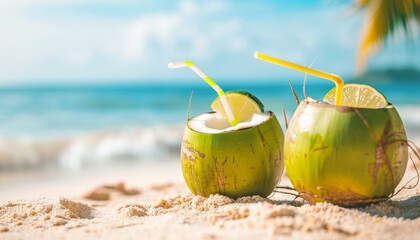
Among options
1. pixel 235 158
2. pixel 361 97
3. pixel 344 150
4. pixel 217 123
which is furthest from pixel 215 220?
pixel 361 97

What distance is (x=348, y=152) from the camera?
7.42 ft

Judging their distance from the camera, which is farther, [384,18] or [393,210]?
[384,18]

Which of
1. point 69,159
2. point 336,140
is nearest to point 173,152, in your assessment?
point 69,159

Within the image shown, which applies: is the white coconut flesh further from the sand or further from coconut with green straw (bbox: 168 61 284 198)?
the sand

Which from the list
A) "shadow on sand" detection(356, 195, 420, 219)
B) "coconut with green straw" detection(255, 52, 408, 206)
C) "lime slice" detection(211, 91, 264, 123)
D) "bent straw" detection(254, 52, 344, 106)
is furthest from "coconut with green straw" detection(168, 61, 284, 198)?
"shadow on sand" detection(356, 195, 420, 219)

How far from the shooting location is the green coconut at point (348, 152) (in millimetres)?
2270

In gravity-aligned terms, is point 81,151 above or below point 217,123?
below

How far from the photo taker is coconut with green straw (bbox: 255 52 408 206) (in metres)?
2.27

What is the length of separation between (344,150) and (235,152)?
56cm

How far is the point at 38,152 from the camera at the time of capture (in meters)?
7.48

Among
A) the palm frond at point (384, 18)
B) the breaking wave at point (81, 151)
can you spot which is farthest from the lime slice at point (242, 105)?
the palm frond at point (384, 18)

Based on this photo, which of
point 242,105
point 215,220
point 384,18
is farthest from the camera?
point 384,18

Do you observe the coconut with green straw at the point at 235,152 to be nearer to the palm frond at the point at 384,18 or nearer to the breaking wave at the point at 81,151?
the breaking wave at the point at 81,151

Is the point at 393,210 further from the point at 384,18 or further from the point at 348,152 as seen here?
the point at 384,18
